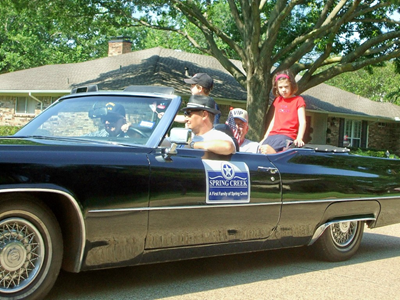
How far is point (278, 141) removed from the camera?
235 inches

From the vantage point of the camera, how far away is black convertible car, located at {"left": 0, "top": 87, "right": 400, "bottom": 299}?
3.57 meters

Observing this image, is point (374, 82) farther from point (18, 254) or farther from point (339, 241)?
point (18, 254)

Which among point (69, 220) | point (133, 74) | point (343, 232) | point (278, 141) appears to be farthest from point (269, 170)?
point (133, 74)

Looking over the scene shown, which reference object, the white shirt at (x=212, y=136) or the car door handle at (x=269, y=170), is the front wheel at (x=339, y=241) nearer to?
the car door handle at (x=269, y=170)

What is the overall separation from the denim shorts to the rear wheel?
2.94 meters

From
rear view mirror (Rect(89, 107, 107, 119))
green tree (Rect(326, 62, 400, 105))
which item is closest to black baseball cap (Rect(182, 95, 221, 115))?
rear view mirror (Rect(89, 107, 107, 119))

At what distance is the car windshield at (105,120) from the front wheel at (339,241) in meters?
2.40

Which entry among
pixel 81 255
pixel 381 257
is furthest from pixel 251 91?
pixel 81 255

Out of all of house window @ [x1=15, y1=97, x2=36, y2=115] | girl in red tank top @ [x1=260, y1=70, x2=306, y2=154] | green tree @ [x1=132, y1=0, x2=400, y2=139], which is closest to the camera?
girl in red tank top @ [x1=260, y1=70, x2=306, y2=154]

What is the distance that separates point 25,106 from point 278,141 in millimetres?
21722

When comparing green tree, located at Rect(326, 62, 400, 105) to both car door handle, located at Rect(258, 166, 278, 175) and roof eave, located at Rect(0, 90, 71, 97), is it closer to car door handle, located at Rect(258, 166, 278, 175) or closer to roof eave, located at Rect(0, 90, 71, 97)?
roof eave, located at Rect(0, 90, 71, 97)

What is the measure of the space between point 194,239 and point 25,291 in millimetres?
1384

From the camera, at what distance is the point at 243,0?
17188 millimetres

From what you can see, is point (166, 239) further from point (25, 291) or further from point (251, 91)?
point (251, 91)
